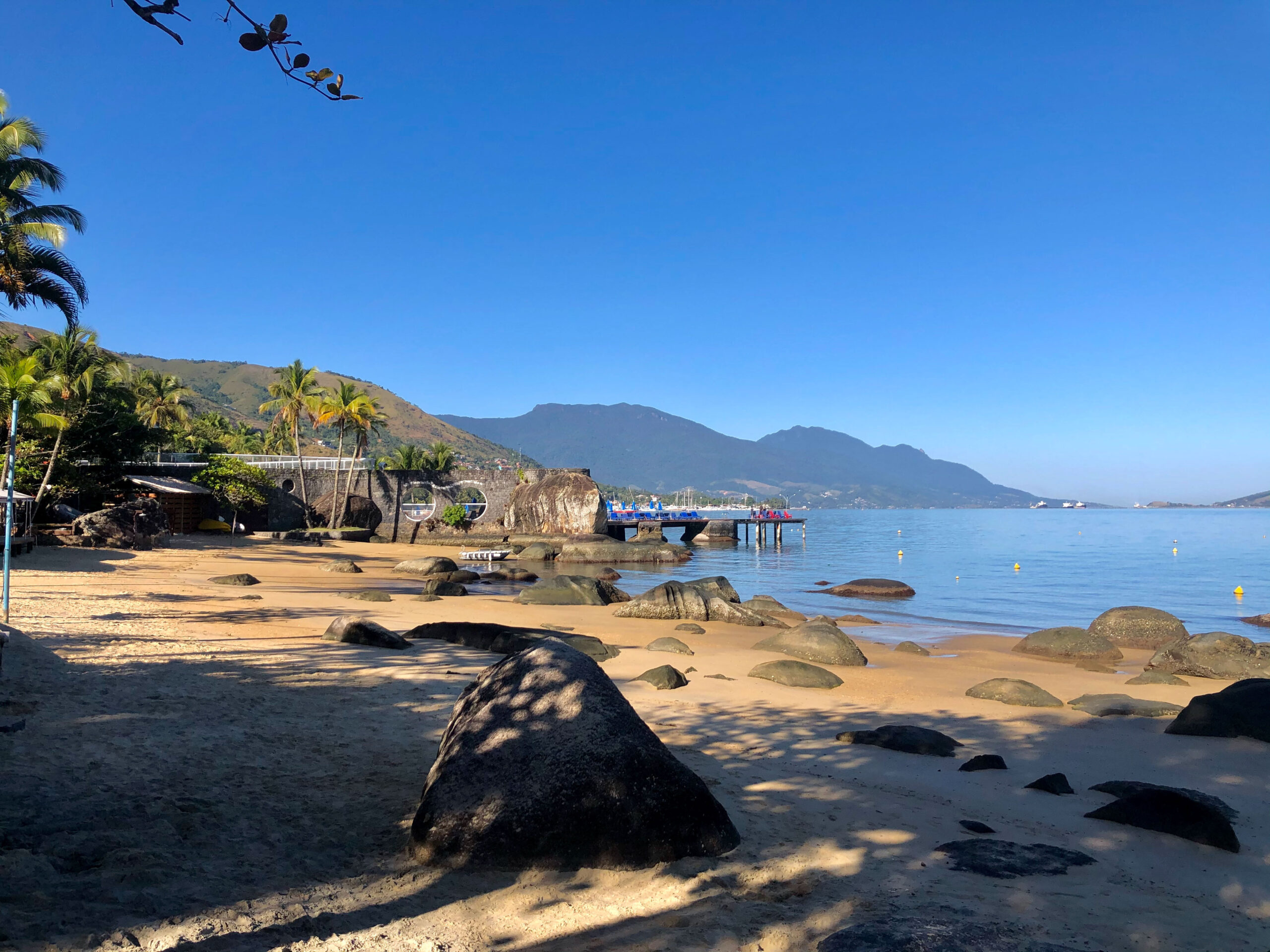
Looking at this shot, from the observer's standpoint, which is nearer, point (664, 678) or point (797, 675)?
point (664, 678)

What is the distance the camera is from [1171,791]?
515 cm

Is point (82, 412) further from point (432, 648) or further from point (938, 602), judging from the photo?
point (938, 602)

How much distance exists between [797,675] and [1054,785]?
4385mm

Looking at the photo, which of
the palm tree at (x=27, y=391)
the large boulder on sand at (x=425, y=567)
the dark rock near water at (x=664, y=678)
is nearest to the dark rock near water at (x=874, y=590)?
the large boulder on sand at (x=425, y=567)

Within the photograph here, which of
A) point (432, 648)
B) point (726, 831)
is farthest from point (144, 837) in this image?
point (432, 648)

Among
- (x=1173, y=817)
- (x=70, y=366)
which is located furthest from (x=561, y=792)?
(x=70, y=366)

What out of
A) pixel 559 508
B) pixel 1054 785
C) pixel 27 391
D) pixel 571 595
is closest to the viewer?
pixel 1054 785

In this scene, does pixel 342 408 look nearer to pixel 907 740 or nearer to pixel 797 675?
pixel 797 675

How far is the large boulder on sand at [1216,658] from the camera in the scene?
1211cm

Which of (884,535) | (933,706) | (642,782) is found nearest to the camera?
(642,782)

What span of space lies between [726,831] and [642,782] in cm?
61

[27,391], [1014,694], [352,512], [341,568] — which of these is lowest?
[1014,694]

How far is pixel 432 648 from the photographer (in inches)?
413

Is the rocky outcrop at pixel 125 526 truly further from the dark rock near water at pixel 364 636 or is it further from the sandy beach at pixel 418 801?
the dark rock near water at pixel 364 636
